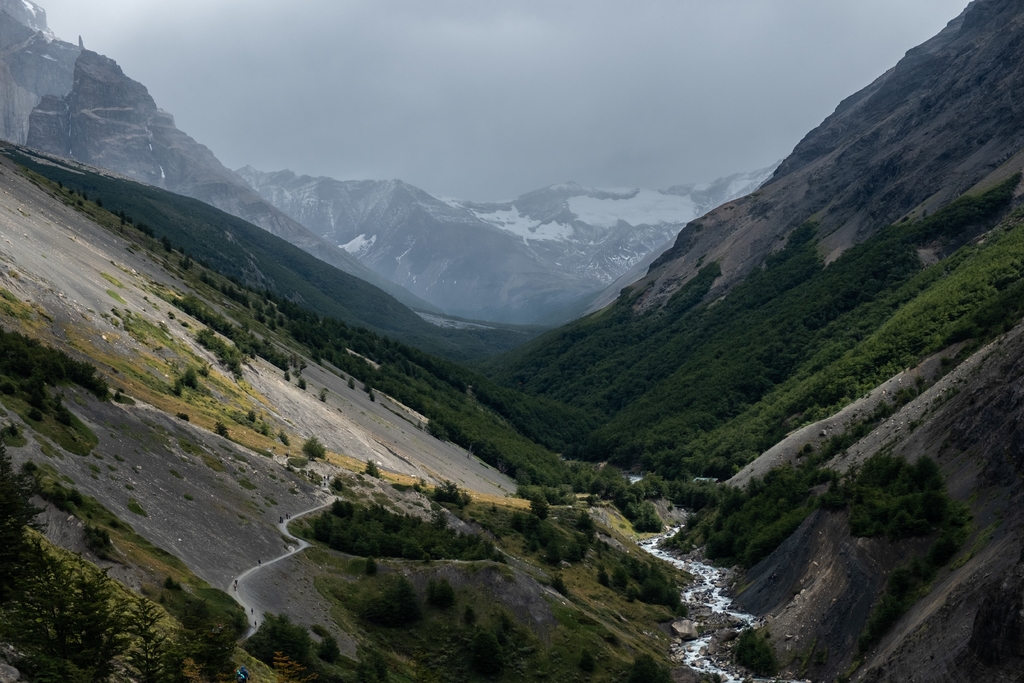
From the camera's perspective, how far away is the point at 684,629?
63.5 metres

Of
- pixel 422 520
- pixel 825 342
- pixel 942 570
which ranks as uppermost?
pixel 825 342

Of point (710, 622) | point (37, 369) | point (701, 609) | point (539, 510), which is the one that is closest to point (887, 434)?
point (701, 609)

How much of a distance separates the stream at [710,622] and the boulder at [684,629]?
465 mm

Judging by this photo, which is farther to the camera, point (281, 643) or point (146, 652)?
point (281, 643)

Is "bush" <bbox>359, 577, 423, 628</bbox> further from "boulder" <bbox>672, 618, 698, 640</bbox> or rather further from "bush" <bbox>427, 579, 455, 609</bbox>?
"boulder" <bbox>672, 618, 698, 640</bbox>

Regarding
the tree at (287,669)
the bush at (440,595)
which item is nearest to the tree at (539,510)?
the bush at (440,595)

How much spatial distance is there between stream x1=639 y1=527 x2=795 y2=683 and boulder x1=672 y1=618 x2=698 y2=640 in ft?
1.53

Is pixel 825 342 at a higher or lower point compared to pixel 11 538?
higher

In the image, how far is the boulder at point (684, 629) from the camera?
62.6 m

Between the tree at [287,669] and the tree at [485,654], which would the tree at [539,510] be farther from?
the tree at [287,669]

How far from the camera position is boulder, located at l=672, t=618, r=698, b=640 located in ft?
205

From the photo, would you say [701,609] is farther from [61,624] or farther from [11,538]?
[11,538]

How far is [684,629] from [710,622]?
Result: 3.06m

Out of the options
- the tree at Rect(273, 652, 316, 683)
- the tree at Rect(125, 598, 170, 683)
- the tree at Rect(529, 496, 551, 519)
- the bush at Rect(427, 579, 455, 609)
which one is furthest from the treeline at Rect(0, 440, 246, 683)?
the tree at Rect(529, 496, 551, 519)
